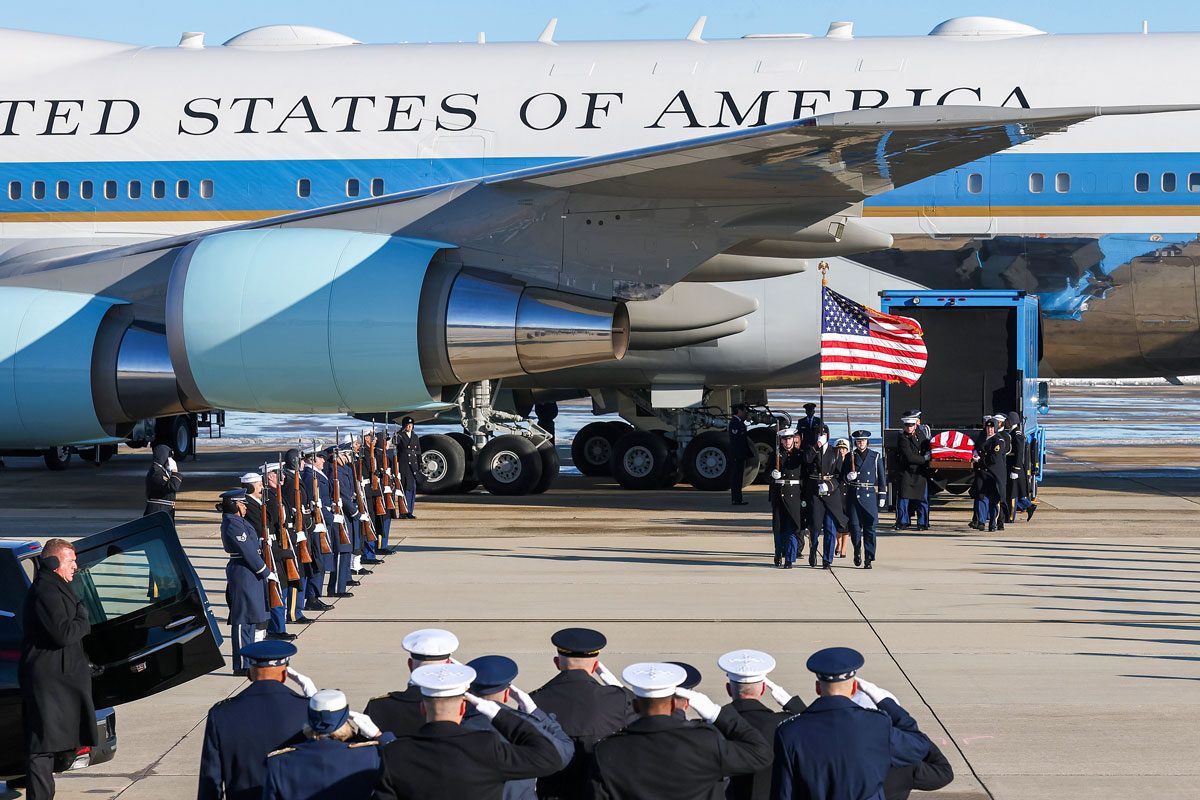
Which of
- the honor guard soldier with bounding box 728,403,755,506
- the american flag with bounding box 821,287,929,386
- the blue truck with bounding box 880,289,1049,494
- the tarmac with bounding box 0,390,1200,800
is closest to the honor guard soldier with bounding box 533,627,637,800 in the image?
the tarmac with bounding box 0,390,1200,800

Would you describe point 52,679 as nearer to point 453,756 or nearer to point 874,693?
point 453,756

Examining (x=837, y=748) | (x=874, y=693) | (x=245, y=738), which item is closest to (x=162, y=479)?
(x=245, y=738)

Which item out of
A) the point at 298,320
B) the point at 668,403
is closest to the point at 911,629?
the point at 298,320

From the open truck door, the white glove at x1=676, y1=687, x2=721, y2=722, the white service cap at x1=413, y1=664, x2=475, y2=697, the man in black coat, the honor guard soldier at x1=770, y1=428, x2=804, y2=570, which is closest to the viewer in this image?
the white service cap at x1=413, y1=664, x2=475, y2=697

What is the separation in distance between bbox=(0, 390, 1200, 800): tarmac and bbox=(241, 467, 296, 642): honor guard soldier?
0.71 feet

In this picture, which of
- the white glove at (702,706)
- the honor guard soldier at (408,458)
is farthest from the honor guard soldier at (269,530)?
the white glove at (702,706)

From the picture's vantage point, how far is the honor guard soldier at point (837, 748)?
17.5ft

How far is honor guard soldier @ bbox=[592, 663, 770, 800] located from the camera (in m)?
5.18

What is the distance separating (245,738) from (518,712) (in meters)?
1.23

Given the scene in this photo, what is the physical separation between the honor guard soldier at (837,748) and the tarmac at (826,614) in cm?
240

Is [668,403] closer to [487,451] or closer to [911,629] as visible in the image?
[487,451]

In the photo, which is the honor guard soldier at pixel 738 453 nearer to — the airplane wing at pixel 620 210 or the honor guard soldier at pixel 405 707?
the airplane wing at pixel 620 210

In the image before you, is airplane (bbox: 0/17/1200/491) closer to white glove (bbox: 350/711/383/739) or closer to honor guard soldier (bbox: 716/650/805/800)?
honor guard soldier (bbox: 716/650/805/800)

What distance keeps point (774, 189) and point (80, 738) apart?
970 cm
